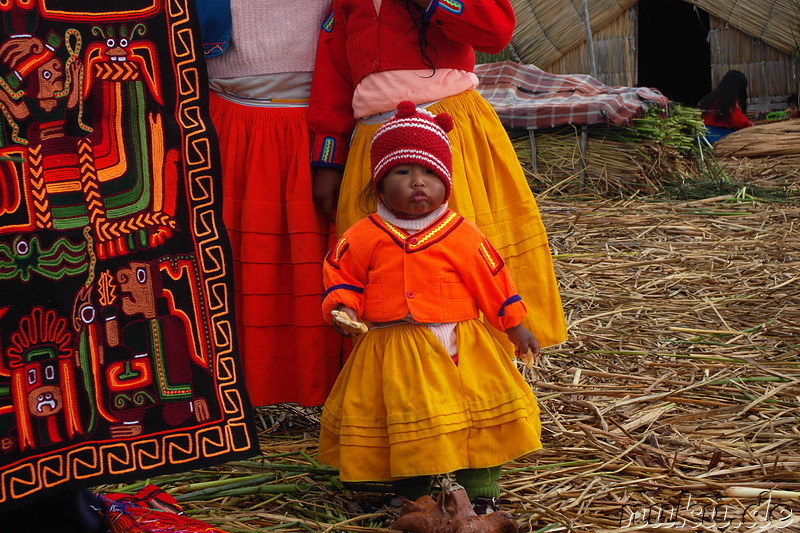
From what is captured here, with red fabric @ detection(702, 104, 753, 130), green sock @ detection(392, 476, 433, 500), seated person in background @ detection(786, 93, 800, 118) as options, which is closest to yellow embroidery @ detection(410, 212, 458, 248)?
green sock @ detection(392, 476, 433, 500)

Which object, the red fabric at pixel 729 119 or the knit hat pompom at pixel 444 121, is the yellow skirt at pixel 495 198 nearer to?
the knit hat pompom at pixel 444 121

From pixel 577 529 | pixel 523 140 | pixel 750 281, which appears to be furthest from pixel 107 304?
pixel 523 140

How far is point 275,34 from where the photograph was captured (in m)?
2.73

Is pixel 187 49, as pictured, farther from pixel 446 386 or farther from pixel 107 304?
pixel 446 386

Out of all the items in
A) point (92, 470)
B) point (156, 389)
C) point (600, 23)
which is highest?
point (600, 23)

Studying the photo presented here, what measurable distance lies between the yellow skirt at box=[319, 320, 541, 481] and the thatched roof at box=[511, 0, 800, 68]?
27.0 feet

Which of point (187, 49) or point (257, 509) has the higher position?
point (187, 49)

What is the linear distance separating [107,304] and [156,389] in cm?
21

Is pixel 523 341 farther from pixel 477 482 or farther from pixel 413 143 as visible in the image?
pixel 413 143

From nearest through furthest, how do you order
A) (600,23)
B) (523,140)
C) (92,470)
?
(92,470), (523,140), (600,23)

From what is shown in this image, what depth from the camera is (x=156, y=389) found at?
2025 mm

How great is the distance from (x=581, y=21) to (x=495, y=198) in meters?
8.02

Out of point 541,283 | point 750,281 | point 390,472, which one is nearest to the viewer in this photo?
point 390,472

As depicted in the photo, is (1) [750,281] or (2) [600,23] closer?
(1) [750,281]
